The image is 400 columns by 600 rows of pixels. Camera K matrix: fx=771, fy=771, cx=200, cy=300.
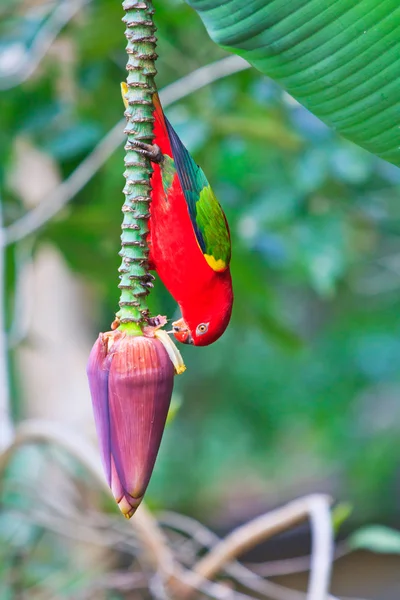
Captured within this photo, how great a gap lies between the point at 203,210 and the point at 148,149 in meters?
0.09

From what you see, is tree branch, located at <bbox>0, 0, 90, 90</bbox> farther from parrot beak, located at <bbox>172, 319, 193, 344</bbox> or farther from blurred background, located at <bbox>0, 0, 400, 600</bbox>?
parrot beak, located at <bbox>172, 319, 193, 344</bbox>

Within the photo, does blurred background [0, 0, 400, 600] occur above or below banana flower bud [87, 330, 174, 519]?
above

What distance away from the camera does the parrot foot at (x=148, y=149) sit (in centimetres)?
39

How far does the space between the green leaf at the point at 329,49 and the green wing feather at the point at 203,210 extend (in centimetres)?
7

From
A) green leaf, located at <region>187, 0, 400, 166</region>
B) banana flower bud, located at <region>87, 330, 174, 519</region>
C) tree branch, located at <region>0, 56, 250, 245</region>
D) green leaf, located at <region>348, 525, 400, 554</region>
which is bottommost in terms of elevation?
green leaf, located at <region>348, 525, 400, 554</region>

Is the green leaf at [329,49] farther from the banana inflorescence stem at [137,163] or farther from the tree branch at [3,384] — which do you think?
the tree branch at [3,384]

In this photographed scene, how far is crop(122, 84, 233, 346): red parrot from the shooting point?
452 millimetres

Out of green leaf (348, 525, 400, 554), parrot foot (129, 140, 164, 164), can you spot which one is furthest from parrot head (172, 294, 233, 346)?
green leaf (348, 525, 400, 554)

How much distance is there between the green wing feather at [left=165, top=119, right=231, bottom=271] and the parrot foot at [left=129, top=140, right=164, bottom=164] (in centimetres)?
3

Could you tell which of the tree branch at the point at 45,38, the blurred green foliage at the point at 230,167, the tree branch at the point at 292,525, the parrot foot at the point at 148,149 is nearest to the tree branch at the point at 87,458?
the tree branch at the point at 292,525

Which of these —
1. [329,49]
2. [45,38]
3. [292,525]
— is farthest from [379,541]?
[45,38]

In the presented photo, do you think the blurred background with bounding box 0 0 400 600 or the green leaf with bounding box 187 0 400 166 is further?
the blurred background with bounding box 0 0 400 600

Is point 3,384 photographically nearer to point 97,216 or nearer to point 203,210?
point 97,216

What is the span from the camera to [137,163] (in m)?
0.39
